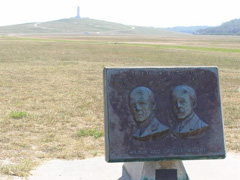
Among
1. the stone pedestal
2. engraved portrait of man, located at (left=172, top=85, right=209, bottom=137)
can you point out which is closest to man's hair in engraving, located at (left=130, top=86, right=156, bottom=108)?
engraved portrait of man, located at (left=172, top=85, right=209, bottom=137)

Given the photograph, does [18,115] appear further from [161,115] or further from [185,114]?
[185,114]

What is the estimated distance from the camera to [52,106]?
10.4 meters

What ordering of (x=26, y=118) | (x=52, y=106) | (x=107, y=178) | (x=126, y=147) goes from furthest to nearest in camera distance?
(x=52, y=106), (x=26, y=118), (x=107, y=178), (x=126, y=147)

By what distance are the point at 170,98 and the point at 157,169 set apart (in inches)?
36.0

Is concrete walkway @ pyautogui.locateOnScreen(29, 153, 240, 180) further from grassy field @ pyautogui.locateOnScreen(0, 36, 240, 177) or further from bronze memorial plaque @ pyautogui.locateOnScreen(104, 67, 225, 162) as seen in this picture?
bronze memorial plaque @ pyautogui.locateOnScreen(104, 67, 225, 162)

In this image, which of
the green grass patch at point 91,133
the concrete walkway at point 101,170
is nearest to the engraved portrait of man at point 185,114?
the concrete walkway at point 101,170

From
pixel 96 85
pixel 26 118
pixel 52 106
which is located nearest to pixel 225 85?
pixel 96 85

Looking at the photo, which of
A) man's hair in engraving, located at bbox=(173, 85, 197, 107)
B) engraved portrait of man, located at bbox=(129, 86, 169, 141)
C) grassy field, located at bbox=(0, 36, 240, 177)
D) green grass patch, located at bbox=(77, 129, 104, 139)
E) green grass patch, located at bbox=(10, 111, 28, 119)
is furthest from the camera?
green grass patch, located at bbox=(10, 111, 28, 119)

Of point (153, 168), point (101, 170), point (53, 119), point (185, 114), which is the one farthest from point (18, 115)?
point (185, 114)

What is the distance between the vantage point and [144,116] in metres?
4.74

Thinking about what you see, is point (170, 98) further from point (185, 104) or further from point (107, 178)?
point (107, 178)

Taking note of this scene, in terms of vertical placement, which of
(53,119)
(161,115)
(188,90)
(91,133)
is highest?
(188,90)

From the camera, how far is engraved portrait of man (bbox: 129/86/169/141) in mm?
4713

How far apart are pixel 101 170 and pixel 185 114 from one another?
1.66m
